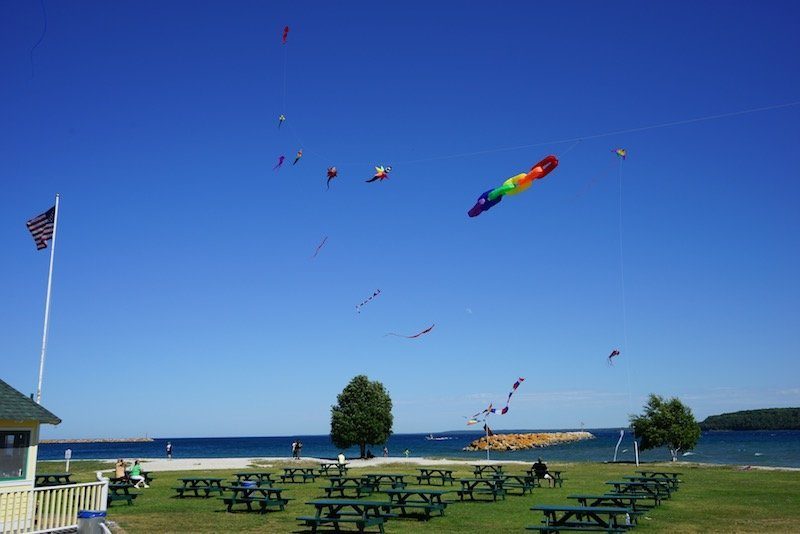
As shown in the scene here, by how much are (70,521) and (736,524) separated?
55.7 feet

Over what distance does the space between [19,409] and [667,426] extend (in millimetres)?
46604

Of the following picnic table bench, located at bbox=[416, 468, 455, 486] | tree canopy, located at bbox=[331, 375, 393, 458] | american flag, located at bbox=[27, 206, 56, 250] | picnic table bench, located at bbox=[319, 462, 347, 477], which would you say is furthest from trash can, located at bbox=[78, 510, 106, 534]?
tree canopy, located at bbox=[331, 375, 393, 458]

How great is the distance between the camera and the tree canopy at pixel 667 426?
167ft

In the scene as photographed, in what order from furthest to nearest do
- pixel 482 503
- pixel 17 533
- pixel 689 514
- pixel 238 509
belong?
pixel 482 503 < pixel 238 509 < pixel 689 514 < pixel 17 533

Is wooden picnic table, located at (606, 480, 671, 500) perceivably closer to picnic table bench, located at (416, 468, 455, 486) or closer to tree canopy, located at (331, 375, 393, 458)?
picnic table bench, located at (416, 468, 455, 486)

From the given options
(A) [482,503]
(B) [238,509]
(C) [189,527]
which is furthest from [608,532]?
(B) [238,509]

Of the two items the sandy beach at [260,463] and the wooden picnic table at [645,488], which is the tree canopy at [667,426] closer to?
the sandy beach at [260,463]

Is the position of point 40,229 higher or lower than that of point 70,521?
higher

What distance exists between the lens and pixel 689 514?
1983 centimetres

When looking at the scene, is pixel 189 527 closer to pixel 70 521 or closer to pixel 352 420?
pixel 70 521

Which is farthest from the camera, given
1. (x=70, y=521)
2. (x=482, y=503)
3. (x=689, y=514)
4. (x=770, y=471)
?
(x=770, y=471)

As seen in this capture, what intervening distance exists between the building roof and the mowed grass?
3447mm

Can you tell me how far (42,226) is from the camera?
80.5 feet

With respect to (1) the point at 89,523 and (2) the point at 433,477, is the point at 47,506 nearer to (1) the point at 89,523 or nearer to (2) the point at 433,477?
(1) the point at 89,523
